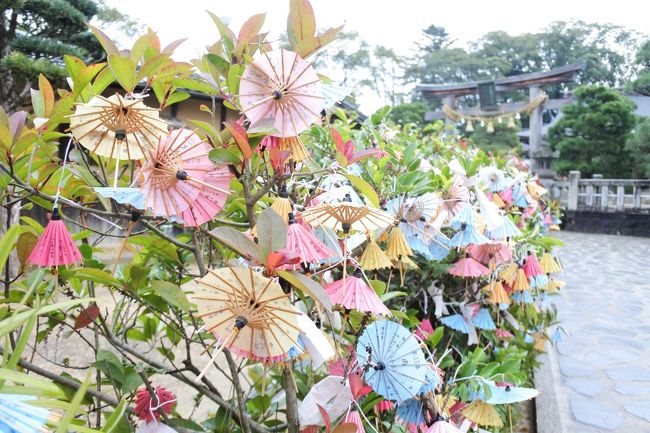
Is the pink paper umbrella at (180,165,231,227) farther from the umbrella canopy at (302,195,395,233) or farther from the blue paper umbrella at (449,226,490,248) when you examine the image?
the blue paper umbrella at (449,226,490,248)

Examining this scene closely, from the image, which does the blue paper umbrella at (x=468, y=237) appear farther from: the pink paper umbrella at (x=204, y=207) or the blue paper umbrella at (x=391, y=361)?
the pink paper umbrella at (x=204, y=207)

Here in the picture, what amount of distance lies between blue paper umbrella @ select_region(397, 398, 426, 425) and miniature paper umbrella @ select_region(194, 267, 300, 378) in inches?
19.0

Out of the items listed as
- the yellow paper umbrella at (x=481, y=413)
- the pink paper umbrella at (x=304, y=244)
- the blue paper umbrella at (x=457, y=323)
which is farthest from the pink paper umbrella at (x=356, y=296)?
the blue paper umbrella at (x=457, y=323)

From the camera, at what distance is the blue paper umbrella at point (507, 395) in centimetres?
105

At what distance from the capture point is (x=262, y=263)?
541 mm

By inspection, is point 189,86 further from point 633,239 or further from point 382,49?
point 382,49

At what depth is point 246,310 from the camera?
1.71 feet

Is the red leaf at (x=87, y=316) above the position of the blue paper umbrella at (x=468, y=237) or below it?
below

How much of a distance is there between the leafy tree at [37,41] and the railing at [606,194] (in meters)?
10.2

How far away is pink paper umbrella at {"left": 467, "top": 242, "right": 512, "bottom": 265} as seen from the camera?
145 cm

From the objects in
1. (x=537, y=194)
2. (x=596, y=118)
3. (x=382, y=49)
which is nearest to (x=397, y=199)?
(x=537, y=194)

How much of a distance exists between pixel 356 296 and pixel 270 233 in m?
0.20

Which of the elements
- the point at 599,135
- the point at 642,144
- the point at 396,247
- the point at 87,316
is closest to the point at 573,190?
the point at 642,144

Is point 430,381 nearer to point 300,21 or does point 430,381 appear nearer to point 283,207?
point 283,207
